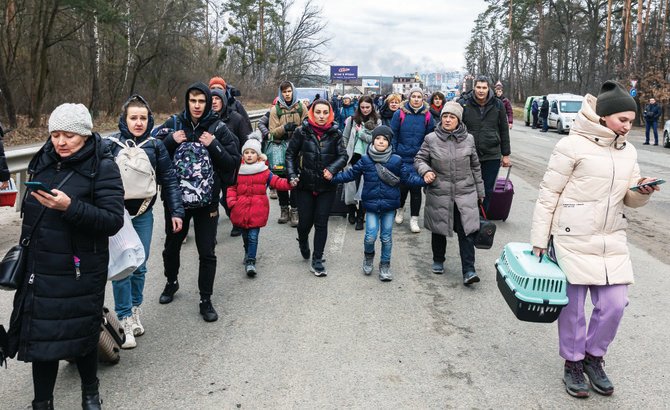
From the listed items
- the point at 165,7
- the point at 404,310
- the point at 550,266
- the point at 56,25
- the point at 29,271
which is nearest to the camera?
the point at 29,271

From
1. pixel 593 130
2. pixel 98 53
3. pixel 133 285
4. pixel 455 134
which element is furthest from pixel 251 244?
pixel 98 53

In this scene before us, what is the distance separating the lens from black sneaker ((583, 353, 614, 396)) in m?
3.79

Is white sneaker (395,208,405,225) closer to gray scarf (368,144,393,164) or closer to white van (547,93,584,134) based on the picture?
gray scarf (368,144,393,164)

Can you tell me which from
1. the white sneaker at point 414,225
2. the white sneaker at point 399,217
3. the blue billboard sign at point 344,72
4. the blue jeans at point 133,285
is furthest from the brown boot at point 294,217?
the blue billboard sign at point 344,72

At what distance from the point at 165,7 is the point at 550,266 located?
31.2 meters

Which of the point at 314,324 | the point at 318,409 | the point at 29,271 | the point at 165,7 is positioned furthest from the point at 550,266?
the point at 165,7

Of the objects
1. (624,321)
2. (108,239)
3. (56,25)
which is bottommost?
(624,321)

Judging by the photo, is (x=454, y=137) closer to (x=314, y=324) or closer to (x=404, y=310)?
(x=404, y=310)

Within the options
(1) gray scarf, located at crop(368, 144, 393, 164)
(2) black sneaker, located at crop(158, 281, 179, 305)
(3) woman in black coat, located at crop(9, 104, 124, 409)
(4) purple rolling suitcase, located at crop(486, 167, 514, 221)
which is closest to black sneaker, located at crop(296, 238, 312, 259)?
(1) gray scarf, located at crop(368, 144, 393, 164)

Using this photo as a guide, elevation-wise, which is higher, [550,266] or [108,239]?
[108,239]

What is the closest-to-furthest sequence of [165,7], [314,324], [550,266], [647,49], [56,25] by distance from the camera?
[550,266]
[314,324]
[56,25]
[165,7]
[647,49]

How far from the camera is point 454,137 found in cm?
625

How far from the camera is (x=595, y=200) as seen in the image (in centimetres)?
378

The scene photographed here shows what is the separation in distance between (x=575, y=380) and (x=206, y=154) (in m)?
3.27
